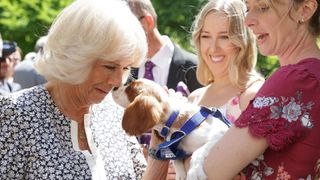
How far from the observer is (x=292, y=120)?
110 inches

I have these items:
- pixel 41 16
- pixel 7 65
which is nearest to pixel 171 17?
pixel 41 16

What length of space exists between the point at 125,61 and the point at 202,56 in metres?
1.42

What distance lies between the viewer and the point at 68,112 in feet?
12.0

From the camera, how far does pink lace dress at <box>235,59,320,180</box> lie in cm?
277

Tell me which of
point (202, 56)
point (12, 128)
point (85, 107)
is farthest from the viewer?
point (202, 56)

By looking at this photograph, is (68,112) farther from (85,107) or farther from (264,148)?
(264,148)

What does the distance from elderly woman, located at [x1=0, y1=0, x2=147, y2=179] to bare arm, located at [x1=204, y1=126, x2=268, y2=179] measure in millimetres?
910

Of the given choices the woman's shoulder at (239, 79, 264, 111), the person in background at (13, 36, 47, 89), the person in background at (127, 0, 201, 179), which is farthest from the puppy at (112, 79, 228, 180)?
the person in background at (13, 36, 47, 89)

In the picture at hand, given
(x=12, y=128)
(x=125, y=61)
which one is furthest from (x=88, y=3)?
(x=12, y=128)

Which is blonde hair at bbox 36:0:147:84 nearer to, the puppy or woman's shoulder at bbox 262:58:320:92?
the puppy

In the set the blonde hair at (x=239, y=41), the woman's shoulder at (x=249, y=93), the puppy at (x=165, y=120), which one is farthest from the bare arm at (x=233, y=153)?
the blonde hair at (x=239, y=41)

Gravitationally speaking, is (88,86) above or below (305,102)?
below

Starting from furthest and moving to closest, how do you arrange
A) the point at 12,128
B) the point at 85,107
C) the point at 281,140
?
the point at 85,107 → the point at 12,128 → the point at 281,140

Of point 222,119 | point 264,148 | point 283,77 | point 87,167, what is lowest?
point 87,167
